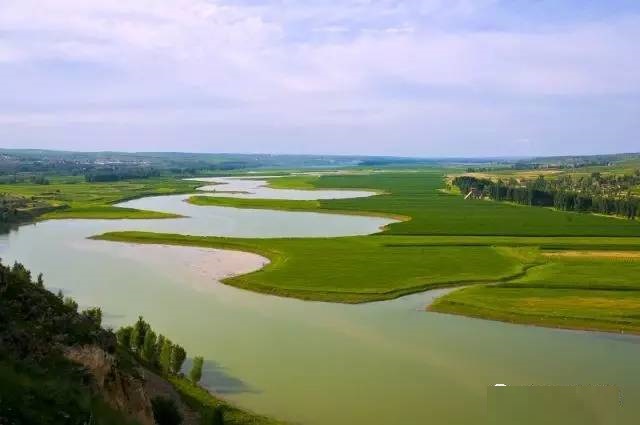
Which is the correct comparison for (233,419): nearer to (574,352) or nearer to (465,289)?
(574,352)

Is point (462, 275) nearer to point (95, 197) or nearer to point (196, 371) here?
point (196, 371)

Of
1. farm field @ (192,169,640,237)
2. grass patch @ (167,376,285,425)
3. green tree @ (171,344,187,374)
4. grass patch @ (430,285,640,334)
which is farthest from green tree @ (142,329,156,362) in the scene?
farm field @ (192,169,640,237)

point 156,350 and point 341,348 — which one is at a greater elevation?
point 156,350

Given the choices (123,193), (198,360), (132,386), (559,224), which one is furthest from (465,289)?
(123,193)

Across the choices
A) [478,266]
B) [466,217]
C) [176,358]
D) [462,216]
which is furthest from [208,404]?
[462,216]

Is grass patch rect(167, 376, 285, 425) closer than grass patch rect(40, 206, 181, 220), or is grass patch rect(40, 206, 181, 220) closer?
grass patch rect(167, 376, 285, 425)

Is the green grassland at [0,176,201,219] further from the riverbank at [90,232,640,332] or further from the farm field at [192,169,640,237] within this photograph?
the riverbank at [90,232,640,332]
